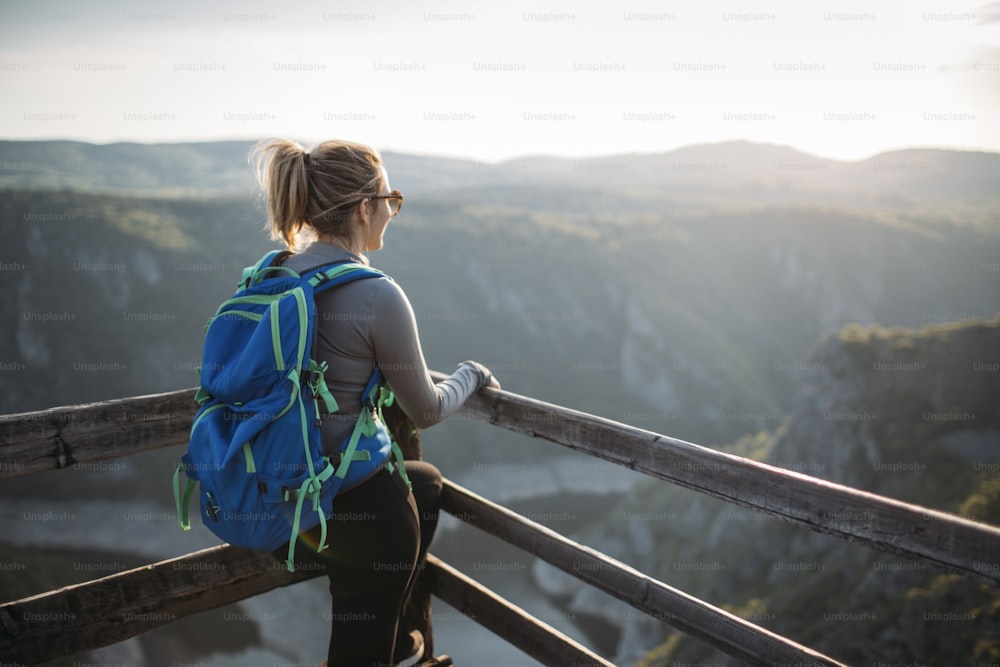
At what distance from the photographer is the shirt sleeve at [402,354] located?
6.83 feet

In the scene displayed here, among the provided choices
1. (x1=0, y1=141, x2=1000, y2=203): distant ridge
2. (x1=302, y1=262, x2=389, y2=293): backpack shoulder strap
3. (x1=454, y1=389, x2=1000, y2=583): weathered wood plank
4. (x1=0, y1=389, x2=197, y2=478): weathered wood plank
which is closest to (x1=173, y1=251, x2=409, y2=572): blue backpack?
(x1=302, y1=262, x2=389, y2=293): backpack shoulder strap

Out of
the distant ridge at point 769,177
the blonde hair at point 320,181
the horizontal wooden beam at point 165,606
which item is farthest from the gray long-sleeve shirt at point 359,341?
the distant ridge at point 769,177

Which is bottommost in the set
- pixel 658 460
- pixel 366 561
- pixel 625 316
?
pixel 625 316

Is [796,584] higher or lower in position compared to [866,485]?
lower

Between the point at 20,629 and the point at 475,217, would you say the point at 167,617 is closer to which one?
the point at 20,629

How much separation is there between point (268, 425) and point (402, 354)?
0.49 m

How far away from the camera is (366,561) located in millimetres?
2197

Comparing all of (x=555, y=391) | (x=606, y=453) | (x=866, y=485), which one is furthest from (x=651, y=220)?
(x=606, y=453)

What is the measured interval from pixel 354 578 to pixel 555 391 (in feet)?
266

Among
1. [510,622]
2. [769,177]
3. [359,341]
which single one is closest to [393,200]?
[359,341]

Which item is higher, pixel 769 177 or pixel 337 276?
pixel 769 177

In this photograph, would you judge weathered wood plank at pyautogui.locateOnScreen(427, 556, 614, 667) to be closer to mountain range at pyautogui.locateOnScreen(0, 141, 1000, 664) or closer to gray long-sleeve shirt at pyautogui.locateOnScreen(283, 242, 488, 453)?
gray long-sleeve shirt at pyautogui.locateOnScreen(283, 242, 488, 453)

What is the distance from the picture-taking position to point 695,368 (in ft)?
280

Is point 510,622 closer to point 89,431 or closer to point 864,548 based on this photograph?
point 89,431
